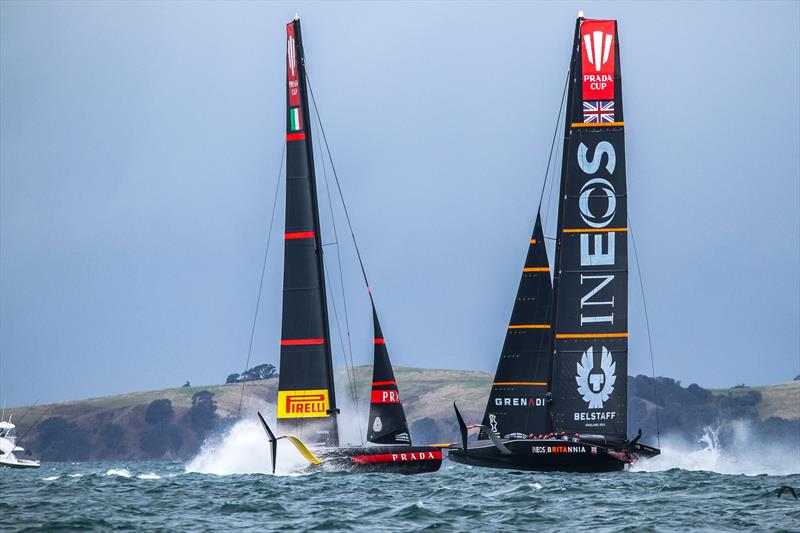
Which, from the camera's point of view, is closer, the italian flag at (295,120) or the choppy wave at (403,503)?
the choppy wave at (403,503)

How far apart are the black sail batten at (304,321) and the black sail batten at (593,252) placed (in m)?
8.31

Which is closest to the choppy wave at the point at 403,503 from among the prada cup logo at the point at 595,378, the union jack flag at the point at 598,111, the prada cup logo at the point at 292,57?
the prada cup logo at the point at 595,378

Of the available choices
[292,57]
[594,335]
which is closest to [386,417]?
[594,335]

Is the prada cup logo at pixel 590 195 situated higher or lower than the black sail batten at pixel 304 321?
higher

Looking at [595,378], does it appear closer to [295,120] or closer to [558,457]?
[558,457]

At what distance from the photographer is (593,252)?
45.3 meters

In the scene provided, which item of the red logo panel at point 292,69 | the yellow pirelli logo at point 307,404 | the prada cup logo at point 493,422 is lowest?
the prada cup logo at point 493,422

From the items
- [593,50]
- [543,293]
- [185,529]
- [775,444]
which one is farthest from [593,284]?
[775,444]

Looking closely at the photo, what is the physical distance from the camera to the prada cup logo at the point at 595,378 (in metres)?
45.3

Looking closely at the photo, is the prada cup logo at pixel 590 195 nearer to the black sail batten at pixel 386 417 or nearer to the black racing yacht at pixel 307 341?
the black racing yacht at pixel 307 341

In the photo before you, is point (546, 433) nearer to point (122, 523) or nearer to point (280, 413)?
point (280, 413)

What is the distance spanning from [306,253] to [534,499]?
14087 mm

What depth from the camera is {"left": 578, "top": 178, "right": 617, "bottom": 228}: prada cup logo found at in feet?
149

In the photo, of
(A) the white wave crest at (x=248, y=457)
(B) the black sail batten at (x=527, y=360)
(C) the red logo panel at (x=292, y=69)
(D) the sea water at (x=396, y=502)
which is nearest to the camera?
(D) the sea water at (x=396, y=502)
